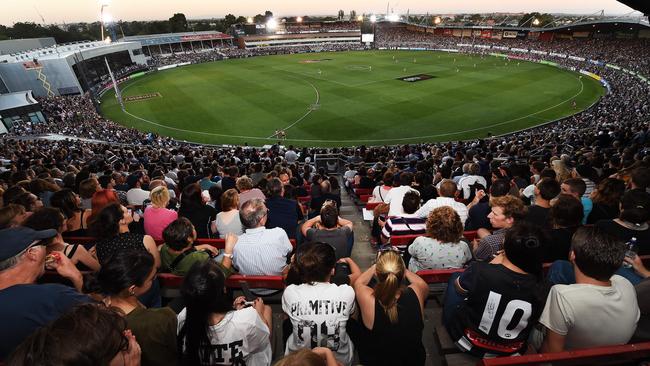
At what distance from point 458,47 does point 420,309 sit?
8861cm

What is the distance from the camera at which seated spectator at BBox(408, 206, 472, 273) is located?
165 inches

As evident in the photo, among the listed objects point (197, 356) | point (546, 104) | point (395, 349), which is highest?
point (197, 356)

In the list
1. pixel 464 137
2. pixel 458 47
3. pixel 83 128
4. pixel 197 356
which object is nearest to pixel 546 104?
pixel 464 137

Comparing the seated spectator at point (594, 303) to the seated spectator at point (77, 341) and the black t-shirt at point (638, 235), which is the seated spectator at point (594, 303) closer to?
the black t-shirt at point (638, 235)

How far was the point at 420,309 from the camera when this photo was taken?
9.64ft

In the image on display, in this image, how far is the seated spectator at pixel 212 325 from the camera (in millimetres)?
2650

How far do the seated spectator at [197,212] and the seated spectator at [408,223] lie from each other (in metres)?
3.18

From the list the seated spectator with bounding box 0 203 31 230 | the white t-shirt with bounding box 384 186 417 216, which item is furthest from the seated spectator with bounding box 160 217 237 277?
the white t-shirt with bounding box 384 186 417 216

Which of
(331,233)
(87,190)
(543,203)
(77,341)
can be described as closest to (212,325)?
(77,341)

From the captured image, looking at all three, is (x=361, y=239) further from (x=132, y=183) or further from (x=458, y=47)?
(x=458, y=47)

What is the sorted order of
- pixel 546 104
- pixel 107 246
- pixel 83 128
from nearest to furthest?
pixel 107 246
pixel 83 128
pixel 546 104

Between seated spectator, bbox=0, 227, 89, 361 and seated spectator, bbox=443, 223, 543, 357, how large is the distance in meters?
3.03

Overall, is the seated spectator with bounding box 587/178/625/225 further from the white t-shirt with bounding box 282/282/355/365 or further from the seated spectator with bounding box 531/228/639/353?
the white t-shirt with bounding box 282/282/355/365

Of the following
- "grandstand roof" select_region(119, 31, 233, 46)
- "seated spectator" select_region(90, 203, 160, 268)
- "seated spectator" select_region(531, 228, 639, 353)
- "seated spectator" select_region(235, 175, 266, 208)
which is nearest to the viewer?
"seated spectator" select_region(531, 228, 639, 353)
